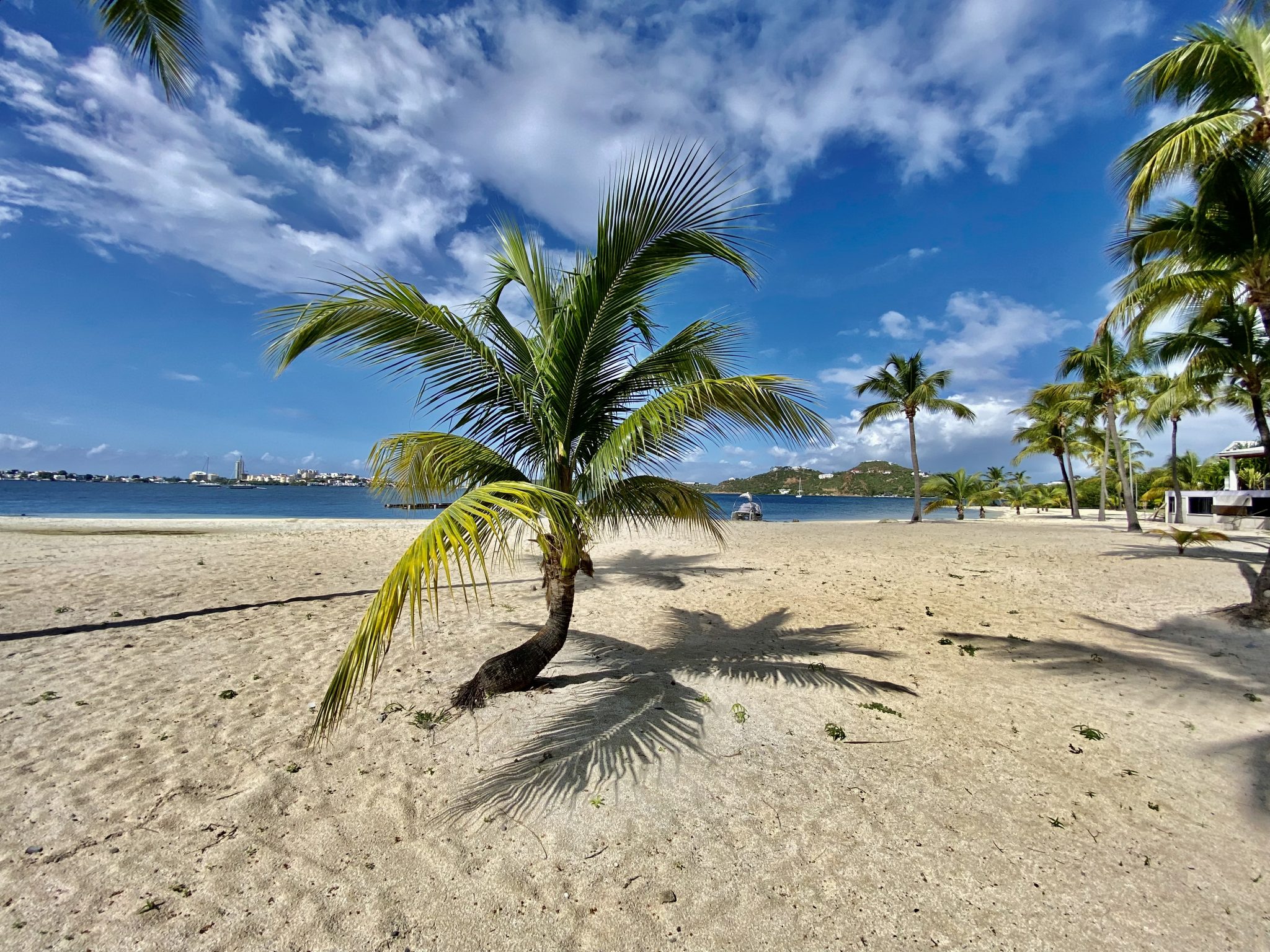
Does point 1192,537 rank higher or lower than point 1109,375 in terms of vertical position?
lower

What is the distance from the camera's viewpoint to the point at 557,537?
452 cm

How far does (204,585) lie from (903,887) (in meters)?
10.9

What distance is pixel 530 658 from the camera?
193 inches

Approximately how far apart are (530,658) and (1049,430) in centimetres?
3777

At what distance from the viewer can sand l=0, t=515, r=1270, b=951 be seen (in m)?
2.51

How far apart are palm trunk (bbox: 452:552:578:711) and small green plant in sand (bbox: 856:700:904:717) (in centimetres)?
289

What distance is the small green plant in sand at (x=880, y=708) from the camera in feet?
15.6

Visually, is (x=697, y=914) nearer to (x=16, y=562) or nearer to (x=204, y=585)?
(x=204, y=585)

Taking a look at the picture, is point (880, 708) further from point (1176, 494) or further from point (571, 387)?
point (1176, 494)

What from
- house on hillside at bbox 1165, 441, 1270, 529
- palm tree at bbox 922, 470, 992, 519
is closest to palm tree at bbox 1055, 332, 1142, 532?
house on hillside at bbox 1165, 441, 1270, 529

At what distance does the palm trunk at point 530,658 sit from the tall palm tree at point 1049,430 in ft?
104

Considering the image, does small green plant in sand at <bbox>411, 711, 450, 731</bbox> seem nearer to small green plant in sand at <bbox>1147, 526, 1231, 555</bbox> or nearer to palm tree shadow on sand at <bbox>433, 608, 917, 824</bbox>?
palm tree shadow on sand at <bbox>433, 608, 917, 824</bbox>

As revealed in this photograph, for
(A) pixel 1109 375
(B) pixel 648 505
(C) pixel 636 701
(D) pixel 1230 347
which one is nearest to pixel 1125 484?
(A) pixel 1109 375

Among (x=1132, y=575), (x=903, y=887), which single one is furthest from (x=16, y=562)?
(x=1132, y=575)
